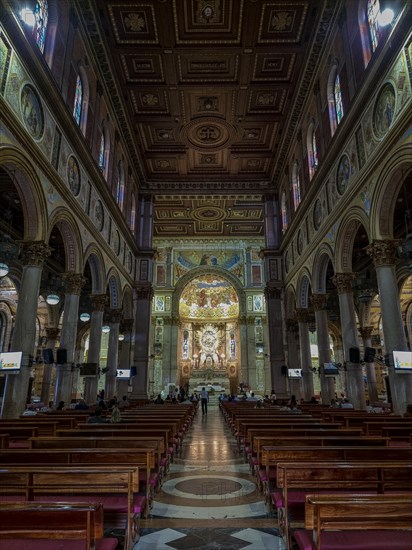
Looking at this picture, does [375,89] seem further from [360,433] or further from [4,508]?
[4,508]

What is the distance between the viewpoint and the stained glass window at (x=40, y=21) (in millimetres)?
13200

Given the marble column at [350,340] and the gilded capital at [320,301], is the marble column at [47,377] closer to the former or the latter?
the gilded capital at [320,301]

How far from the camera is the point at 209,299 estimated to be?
46188mm

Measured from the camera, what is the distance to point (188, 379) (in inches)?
1694

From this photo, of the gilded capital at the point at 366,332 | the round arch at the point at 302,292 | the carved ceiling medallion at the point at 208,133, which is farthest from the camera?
the gilded capital at the point at 366,332

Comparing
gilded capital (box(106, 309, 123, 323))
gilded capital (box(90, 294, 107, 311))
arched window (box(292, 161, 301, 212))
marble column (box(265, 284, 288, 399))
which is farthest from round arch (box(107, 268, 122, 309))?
arched window (box(292, 161, 301, 212))

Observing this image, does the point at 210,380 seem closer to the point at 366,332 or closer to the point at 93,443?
the point at 366,332

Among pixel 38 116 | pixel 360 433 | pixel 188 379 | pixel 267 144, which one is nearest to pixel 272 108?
pixel 267 144

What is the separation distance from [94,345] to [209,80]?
15.0 meters

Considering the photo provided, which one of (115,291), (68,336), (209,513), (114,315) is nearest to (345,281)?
(68,336)

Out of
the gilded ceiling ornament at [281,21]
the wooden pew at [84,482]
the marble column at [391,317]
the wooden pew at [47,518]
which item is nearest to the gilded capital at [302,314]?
the marble column at [391,317]

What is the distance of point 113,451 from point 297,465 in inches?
89.8

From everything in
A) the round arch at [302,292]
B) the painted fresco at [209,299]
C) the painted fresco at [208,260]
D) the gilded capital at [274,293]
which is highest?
the painted fresco at [208,260]

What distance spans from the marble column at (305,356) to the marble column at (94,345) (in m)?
11.6
